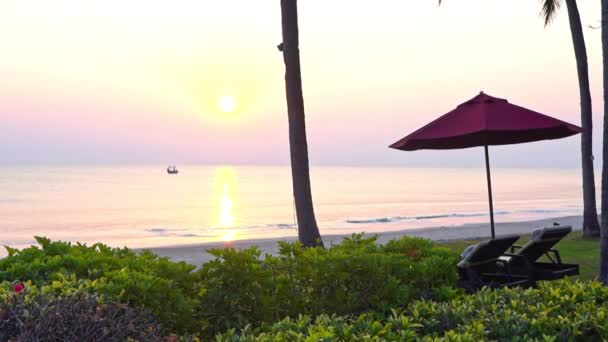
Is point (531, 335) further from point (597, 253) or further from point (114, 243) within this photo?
point (114, 243)

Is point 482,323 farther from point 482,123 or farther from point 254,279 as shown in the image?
point 482,123

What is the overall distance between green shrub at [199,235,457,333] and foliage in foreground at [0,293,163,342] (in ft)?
5.71

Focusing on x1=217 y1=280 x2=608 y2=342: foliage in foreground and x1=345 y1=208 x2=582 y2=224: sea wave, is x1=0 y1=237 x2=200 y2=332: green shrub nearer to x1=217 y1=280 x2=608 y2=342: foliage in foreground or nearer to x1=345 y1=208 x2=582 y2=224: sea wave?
x1=217 y1=280 x2=608 y2=342: foliage in foreground

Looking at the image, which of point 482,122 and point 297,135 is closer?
point 482,122

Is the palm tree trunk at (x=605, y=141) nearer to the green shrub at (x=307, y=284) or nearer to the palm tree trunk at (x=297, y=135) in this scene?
the green shrub at (x=307, y=284)

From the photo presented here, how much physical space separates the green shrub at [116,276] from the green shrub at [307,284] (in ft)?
0.83

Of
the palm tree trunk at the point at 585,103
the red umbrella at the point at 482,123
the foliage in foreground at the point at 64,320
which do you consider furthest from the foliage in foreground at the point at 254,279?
the palm tree trunk at the point at 585,103

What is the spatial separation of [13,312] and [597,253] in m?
14.7

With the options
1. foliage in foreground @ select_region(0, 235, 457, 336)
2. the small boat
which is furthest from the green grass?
the small boat

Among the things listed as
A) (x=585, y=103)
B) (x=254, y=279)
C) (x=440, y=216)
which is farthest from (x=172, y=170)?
(x=254, y=279)

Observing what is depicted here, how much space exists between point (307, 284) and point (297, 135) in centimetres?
821

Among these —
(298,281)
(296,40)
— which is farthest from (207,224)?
(298,281)

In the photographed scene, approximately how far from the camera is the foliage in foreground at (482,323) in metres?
4.27

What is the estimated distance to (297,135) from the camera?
14.4 m
